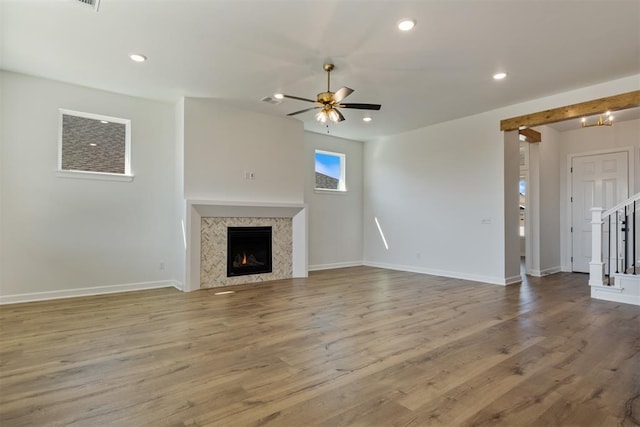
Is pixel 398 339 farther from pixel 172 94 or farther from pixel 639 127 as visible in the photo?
pixel 639 127

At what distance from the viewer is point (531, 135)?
652 centimetres

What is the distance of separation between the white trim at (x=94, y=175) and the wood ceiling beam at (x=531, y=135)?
272 inches

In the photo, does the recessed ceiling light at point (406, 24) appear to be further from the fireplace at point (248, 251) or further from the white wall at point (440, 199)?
the fireplace at point (248, 251)

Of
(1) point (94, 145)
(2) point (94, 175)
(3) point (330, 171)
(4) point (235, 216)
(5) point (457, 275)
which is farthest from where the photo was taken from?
(3) point (330, 171)

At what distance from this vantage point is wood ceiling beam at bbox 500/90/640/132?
438 centimetres

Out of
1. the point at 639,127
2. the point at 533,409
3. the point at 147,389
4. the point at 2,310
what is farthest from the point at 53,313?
the point at 639,127

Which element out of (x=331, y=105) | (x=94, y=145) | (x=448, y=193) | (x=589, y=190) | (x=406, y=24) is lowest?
(x=448, y=193)

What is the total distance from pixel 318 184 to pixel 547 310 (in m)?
4.71

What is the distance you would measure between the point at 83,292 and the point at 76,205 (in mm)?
1233

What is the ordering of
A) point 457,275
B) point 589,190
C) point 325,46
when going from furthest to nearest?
point 589,190
point 457,275
point 325,46

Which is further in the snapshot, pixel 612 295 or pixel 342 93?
pixel 612 295

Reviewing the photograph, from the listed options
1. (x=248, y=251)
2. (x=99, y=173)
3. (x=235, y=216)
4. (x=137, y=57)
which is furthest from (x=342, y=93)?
(x=99, y=173)

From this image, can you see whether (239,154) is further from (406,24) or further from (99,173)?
(406,24)

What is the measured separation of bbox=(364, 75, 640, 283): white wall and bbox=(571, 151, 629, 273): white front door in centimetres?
222
